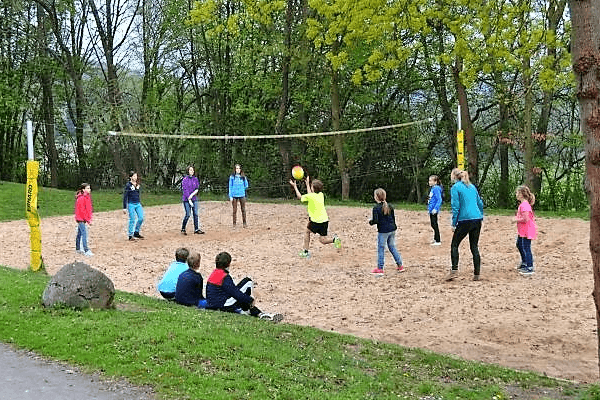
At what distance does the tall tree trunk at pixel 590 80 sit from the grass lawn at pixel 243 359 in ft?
5.75

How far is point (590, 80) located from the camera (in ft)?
15.8

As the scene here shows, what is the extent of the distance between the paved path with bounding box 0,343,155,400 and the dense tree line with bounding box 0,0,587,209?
13858 millimetres

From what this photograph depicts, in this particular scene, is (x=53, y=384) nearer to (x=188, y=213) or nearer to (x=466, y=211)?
(x=466, y=211)

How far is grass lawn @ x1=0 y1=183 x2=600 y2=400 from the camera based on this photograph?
534cm

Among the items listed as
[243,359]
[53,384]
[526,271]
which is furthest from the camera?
[526,271]

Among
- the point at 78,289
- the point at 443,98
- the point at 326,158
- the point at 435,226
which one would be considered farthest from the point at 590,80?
the point at 326,158

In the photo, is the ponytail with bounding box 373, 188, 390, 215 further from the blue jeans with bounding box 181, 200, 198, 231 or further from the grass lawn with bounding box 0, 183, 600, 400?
the blue jeans with bounding box 181, 200, 198, 231

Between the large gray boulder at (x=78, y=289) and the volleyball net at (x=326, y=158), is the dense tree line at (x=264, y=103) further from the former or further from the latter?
the large gray boulder at (x=78, y=289)

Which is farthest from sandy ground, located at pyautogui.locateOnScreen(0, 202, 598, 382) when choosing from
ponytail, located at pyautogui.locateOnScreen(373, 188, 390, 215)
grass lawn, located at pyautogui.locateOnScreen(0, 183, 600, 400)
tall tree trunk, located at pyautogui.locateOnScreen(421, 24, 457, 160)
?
tall tree trunk, located at pyautogui.locateOnScreen(421, 24, 457, 160)

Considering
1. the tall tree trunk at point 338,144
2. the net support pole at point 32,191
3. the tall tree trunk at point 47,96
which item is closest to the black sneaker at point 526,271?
the net support pole at point 32,191

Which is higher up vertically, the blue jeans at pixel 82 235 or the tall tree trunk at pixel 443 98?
the tall tree trunk at pixel 443 98

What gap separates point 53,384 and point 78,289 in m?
2.27

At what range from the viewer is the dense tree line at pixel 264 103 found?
24.0m

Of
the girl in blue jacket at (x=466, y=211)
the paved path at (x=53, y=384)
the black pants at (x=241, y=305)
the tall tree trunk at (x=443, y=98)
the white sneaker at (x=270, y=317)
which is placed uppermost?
the tall tree trunk at (x=443, y=98)
